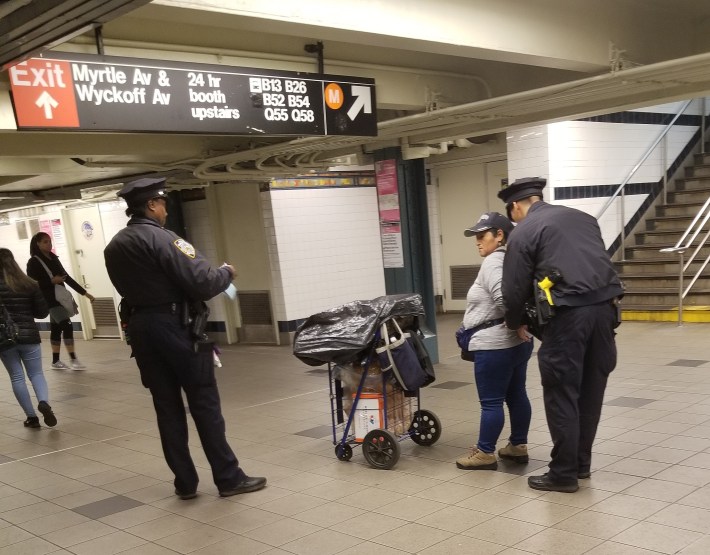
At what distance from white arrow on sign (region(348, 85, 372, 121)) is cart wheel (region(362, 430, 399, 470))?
7.45ft

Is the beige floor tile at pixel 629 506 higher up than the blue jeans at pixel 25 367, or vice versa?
the blue jeans at pixel 25 367

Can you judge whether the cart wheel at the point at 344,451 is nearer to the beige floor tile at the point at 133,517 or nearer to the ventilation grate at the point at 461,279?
the beige floor tile at the point at 133,517

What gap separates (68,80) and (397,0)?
6.68 feet

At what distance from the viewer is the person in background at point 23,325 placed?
19.8ft

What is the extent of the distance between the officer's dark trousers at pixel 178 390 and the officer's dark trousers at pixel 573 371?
1899mm

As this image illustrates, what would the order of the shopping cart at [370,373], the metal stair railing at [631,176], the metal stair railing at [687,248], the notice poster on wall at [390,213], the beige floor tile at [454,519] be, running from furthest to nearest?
the metal stair railing at [631,176] → the metal stair railing at [687,248] → the notice poster on wall at [390,213] → the shopping cart at [370,373] → the beige floor tile at [454,519]

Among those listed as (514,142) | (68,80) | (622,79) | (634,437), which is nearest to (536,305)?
(634,437)

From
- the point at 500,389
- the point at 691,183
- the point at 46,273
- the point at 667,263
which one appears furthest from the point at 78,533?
the point at 691,183

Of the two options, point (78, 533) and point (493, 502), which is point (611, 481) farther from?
point (78, 533)

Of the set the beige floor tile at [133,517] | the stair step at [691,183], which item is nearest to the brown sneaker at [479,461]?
the beige floor tile at [133,517]

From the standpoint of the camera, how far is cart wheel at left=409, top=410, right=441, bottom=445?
486cm

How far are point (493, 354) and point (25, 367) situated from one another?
14.2 ft

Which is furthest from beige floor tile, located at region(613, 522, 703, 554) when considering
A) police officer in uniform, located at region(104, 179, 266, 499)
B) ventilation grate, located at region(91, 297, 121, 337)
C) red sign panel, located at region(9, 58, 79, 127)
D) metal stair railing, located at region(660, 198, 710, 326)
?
ventilation grate, located at region(91, 297, 121, 337)

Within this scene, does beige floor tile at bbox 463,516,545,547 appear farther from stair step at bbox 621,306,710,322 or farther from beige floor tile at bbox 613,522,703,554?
stair step at bbox 621,306,710,322
